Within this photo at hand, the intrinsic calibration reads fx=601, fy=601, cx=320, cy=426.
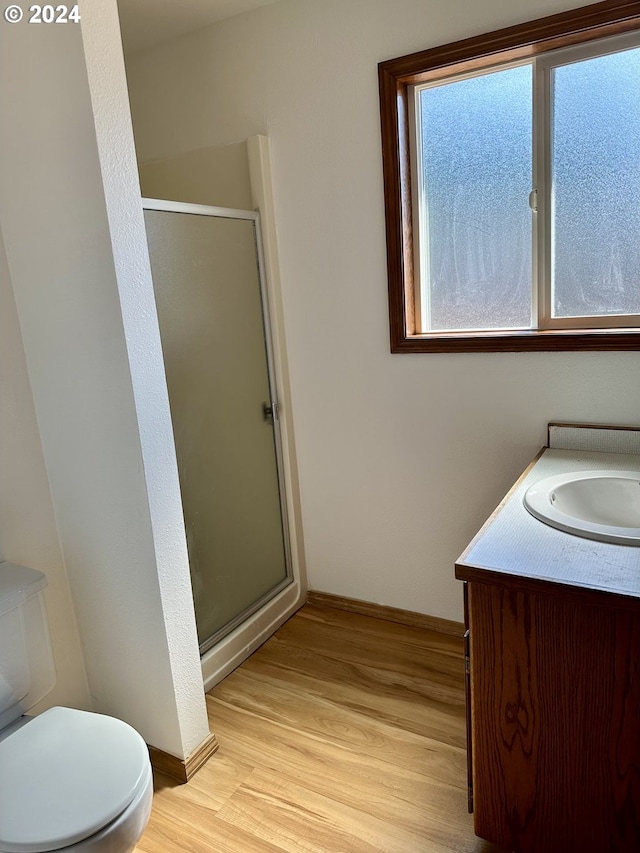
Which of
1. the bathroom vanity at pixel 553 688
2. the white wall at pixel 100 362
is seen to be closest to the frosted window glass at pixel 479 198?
the bathroom vanity at pixel 553 688

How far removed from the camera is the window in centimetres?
179

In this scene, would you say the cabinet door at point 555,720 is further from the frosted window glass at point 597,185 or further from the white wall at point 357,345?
the frosted window glass at point 597,185

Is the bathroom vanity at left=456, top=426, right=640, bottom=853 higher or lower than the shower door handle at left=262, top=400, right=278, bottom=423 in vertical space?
lower

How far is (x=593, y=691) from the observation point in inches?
47.7

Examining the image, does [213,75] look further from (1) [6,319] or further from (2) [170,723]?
(2) [170,723]

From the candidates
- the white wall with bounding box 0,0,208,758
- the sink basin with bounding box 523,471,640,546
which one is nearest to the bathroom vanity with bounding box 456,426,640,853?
the sink basin with bounding box 523,471,640,546

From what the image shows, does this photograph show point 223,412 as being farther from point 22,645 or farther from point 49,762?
point 49,762

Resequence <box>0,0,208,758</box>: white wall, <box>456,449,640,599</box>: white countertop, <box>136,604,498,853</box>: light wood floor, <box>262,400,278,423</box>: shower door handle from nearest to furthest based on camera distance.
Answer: <box>456,449,640,599</box>: white countertop
<box>0,0,208,758</box>: white wall
<box>136,604,498,853</box>: light wood floor
<box>262,400,278,423</box>: shower door handle

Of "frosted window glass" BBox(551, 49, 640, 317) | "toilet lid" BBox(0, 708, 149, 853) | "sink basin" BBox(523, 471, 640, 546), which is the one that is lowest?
"toilet lid" BBox(0, 708, 149, 853)

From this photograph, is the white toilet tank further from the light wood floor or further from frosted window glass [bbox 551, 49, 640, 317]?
frosted window glass [bbox 551, 49, 640, 317]

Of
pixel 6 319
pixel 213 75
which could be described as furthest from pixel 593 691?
pixel 213 75

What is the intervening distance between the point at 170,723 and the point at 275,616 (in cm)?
76

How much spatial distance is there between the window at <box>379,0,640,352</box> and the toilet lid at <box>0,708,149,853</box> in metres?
1.52

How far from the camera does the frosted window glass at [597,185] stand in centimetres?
178
